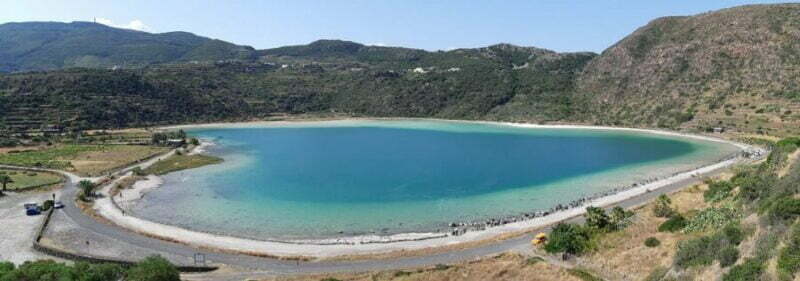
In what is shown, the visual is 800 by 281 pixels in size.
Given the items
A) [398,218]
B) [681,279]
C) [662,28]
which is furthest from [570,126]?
[681,279]

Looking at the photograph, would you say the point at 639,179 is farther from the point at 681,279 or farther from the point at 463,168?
the point at 681,279

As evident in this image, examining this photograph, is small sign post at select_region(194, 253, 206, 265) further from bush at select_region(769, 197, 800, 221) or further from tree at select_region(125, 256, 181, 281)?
bush at select_region(769, 197, 800, 221)

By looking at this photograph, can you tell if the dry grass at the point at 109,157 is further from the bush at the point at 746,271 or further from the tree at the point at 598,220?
the bush at the point at 746,271

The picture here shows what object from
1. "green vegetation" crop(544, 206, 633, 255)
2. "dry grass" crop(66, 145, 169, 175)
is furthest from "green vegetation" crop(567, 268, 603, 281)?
"dry grass" crop(66, 145, 169, 175)

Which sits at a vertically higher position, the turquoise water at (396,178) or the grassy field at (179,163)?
the turquoise water at (396,178)

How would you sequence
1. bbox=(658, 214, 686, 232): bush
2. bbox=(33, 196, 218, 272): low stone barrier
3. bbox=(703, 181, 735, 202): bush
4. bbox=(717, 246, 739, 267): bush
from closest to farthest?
bbox=(717, 246, 739, 267): bush < bbox=(658, 214, 686, 232): bush < bbox=(33, 196, 218, 272): low stone barrier < bbox=(703, 181, 735, 202): bush

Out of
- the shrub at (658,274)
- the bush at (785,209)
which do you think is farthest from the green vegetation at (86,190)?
the bush at (785,209)
